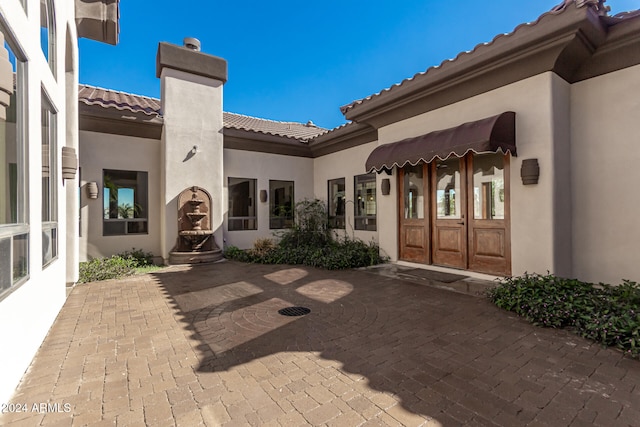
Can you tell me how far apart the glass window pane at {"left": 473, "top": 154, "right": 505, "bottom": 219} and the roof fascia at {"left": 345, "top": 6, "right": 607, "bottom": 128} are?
1544mm

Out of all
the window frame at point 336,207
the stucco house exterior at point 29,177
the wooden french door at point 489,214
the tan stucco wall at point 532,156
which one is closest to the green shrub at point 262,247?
the window frame at point 336,207

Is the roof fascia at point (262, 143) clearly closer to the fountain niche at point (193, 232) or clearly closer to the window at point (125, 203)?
the fountain niche at point (193, 232)

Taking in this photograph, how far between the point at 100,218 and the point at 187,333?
6.89m

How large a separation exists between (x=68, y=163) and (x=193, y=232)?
4223 millimetres

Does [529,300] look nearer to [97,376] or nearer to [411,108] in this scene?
[411,108]

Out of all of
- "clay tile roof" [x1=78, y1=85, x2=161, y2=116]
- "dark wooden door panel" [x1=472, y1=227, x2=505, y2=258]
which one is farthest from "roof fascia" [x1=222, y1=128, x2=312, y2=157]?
"dark wooden door panel" [x1=472, y1=227, x2=505, y2=258]

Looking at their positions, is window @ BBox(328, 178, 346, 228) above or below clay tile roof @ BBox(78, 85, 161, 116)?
below

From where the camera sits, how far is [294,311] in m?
5.00

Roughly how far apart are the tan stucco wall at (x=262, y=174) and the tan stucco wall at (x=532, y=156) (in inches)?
281

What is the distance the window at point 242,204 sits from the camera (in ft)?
36.5

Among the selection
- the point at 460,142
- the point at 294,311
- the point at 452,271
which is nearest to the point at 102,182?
the point at 294,311

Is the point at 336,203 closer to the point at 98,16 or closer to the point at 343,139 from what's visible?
the point at 343,139

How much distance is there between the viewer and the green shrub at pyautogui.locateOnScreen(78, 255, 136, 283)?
7293 mm

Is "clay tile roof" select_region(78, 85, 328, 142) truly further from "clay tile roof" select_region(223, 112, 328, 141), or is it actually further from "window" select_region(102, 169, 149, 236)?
"window" select_region(102, 169, 149, 236)
